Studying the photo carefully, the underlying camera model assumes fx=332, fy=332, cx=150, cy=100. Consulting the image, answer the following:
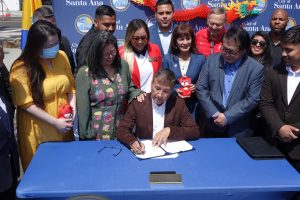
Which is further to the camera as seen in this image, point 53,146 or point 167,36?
point 167,36

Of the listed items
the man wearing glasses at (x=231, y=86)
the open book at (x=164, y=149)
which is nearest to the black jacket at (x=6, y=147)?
the open book at (x=164, y=149)

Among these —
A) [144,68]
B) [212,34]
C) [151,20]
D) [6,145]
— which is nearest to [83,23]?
[151,20]

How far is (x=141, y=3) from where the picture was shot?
4445mm

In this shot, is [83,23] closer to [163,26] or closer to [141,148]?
[163,26]

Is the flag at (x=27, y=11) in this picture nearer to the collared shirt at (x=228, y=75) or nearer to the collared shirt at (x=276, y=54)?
the collared shirt at (x=228, y=75)

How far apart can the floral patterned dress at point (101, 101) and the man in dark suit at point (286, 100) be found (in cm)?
108

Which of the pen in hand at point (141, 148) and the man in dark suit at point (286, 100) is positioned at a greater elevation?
the man in dark suit at point (286, 100)

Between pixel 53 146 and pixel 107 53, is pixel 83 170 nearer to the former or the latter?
pixel 53 146

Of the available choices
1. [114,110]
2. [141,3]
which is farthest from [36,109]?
[141,3]

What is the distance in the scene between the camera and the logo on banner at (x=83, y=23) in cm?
447

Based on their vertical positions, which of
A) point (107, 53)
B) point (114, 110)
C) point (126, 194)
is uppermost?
point (107, 53)

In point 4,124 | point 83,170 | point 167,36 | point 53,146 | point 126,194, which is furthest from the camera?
point 167,36

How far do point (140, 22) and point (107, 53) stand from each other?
64cm

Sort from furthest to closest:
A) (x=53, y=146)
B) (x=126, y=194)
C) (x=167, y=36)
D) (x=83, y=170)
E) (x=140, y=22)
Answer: (x=167, y=36)
(x=140, y=22)
(x=53, y=146)
(x=83, y=170)
(x=126, y=194)
